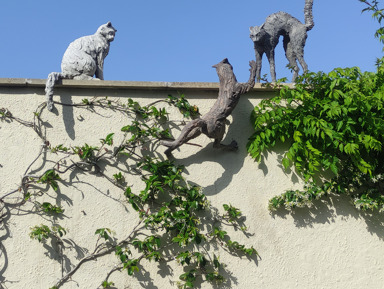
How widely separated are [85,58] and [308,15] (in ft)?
7.94

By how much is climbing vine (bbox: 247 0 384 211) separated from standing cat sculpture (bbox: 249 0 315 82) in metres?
0.43

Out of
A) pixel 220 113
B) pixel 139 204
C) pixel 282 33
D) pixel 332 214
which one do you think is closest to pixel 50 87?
pixel 139 204

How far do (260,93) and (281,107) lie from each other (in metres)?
0.33

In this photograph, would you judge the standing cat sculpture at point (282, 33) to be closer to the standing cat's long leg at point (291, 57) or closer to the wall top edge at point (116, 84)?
the standing cat's long leg at point (291, 57)

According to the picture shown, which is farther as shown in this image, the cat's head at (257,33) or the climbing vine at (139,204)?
the cat's head at (257,33)

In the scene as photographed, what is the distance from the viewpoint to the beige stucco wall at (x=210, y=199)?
432cm

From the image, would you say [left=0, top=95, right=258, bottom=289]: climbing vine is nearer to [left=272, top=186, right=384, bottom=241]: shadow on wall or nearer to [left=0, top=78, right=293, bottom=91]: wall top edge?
[left=0, top=78, right=293, bottom=91]: wall top edge

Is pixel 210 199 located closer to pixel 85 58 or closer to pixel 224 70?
pixel 224 70

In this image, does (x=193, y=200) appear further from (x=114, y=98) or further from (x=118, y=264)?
(x=114, y=98)

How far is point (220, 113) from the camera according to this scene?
459 cm

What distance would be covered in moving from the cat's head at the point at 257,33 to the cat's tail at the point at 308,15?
50 centimetres

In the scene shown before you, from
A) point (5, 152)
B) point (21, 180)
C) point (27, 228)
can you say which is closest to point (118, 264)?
point (27, 228)

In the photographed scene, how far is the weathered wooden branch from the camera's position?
454cm

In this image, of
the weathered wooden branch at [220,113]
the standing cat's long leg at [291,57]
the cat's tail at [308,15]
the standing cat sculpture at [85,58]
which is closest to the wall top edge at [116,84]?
the standing cat sculpture at [85,58]
